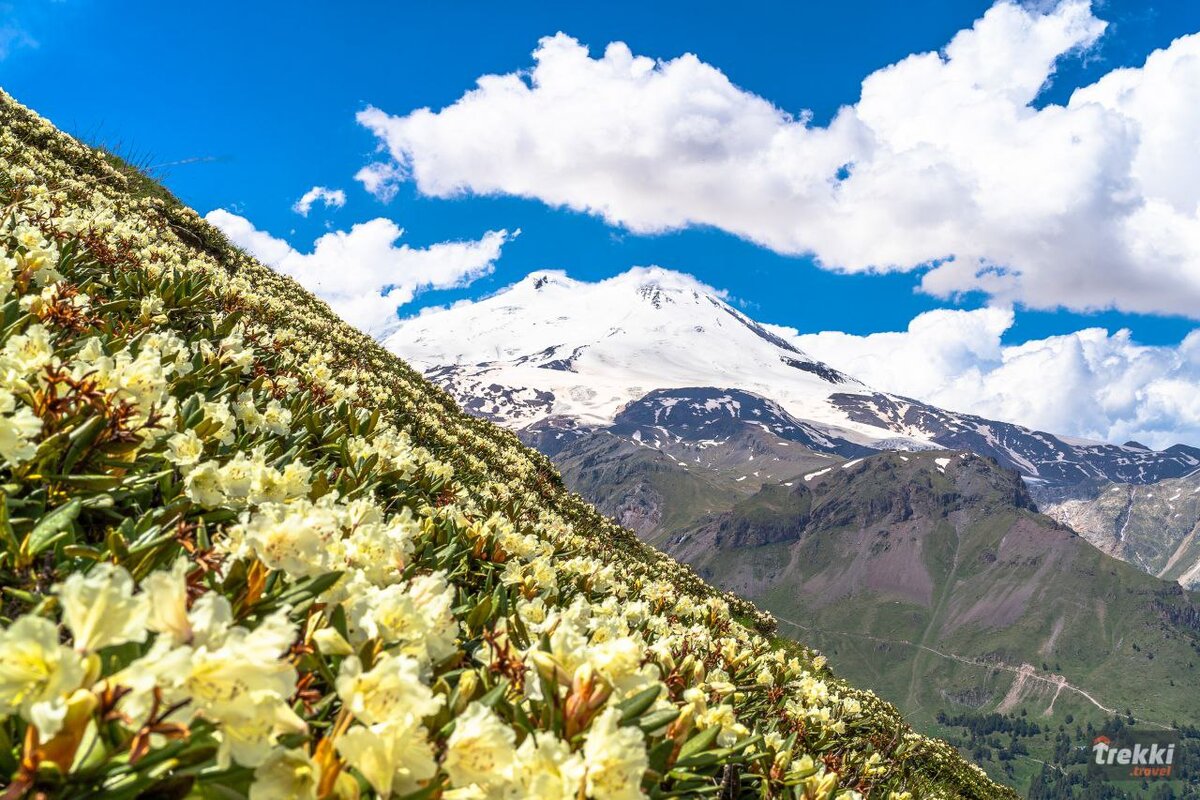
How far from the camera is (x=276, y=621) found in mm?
2332

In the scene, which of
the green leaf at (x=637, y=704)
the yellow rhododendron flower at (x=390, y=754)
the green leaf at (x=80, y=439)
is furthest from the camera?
the green leaf at (x=80, y=439)

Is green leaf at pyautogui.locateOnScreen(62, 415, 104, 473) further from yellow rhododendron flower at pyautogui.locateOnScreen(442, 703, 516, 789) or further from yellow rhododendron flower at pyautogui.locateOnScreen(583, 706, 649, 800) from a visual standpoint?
yellow rhododendron flower at pyautogui.locateOnScreen(583, 706, 649, 800)

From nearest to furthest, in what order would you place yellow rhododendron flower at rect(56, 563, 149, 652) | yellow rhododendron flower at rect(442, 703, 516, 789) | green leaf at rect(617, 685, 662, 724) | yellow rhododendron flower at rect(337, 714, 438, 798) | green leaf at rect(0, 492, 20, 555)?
1. yellow rhododendron flower at rect(56, 563, 149, 652)
2. yellow rhododendron flower at rect(337, 714, 438, 798)
3. yellow rhododendron flower at rect(442, 703, 516, 789)
4. green leaf at rect(0, 492, 20, 555)
5. green leaf at rect(617, 685, 662, 724)

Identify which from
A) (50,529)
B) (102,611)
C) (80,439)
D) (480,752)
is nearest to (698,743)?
(480,752)

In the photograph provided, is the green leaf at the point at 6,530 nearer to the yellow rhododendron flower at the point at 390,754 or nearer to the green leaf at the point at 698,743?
the yellow rhododendron flower at the point at 390,754

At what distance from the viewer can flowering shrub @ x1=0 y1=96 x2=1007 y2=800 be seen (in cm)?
216

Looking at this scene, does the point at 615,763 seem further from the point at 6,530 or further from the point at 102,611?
the point at 6,530

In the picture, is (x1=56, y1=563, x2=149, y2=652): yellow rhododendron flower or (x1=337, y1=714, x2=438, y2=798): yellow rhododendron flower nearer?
(x1=56, y1=563, x2=149, y2=652): yellow rhododendron flower

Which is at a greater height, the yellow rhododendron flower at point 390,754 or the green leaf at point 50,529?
the green leaf at point 50,529

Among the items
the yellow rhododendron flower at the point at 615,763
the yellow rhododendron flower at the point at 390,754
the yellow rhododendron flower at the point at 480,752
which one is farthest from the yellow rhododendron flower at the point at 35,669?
the yellow rhododendron flower at the point at 615,763

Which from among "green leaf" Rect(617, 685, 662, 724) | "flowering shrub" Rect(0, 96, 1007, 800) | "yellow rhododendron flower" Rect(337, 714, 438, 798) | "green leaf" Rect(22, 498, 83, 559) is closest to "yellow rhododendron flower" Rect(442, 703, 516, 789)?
"flowering shrub" Rect(0, 96, 1007, 800)

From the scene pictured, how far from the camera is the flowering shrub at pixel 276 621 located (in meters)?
2.16

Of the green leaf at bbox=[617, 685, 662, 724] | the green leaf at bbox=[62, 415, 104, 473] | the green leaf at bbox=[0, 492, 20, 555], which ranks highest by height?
the green leaf at bbox=[62, 415, 104, 473]

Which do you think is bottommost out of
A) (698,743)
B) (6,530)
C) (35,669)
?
(698,743)
